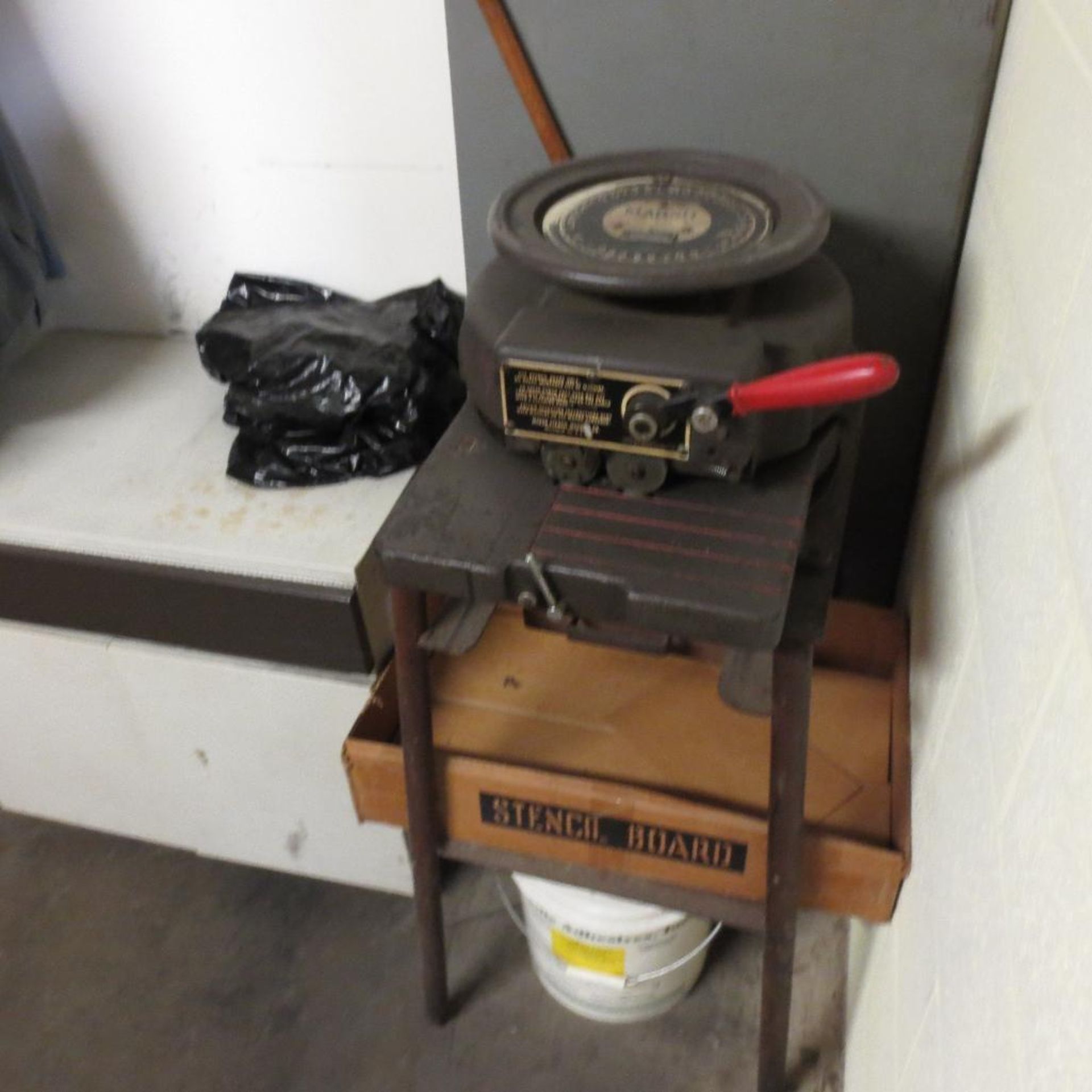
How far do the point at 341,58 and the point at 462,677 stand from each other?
0.77 m

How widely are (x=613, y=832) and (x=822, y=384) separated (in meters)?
0.53

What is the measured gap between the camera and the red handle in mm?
669

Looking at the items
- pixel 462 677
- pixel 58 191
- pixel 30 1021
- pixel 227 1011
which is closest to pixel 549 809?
pixel 462 677

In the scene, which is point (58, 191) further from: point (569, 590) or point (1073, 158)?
point (1073, 158)

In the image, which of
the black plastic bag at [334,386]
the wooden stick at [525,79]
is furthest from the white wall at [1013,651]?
the black plastic bag at [334,386]

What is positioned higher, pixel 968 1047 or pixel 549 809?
pixel 968 1047

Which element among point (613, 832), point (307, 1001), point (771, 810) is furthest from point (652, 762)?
point (307, 1001)

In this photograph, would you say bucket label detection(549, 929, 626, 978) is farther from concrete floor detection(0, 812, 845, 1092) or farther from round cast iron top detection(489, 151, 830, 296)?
round cast iron top detection(489, 151, 830, 296)

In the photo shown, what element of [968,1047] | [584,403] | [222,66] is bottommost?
[968,1047]

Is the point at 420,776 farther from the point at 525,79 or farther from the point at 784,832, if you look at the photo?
the point at 525,79

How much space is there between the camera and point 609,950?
1.18 m

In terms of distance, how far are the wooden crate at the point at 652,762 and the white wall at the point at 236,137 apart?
1.88 feet

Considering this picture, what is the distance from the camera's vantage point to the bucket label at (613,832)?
974 mm

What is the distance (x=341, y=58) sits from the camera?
47.3 inches
